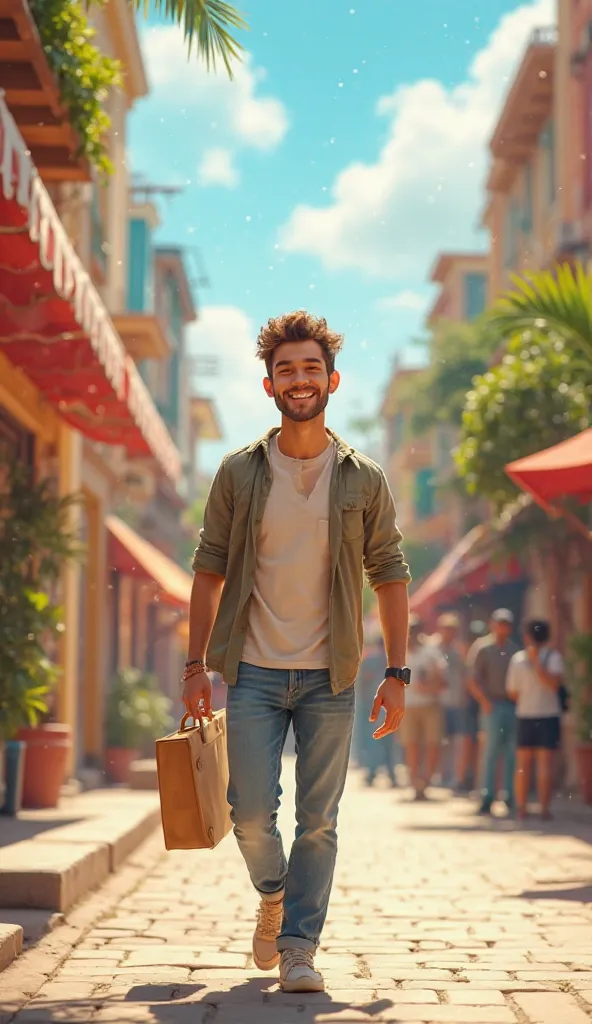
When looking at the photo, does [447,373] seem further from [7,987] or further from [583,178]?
[7,987]

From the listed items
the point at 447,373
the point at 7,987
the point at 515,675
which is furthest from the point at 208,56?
the point at 447,373

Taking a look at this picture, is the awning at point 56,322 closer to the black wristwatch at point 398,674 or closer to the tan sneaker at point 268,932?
the black wristwatch at point 398,674

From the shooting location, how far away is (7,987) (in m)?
5.10

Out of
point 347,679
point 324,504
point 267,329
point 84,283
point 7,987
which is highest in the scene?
point 84,283

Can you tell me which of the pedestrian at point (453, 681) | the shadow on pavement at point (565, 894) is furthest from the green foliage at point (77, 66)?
the pedestrian at point (453, 681)

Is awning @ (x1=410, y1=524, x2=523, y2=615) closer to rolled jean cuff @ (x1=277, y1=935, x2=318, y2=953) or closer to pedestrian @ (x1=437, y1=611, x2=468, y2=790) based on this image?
pedestrian @ (x1=437, y1=611, x2=468, y2=790)

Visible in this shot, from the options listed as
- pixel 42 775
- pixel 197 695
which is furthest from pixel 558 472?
pixel 197 695

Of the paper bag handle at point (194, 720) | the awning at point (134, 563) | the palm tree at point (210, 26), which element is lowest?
the paper bag handle at point (194, 720)

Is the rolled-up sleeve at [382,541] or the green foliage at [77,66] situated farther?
the green foliage at [77,66]

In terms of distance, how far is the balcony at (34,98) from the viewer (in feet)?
30.0

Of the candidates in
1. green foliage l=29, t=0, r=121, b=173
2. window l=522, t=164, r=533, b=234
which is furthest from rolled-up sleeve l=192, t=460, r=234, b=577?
window l=522, t=164, r=533, b=234

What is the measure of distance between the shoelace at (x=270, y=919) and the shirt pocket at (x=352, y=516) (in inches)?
46.7

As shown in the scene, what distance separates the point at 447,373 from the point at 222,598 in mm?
28612

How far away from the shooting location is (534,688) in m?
13.6
